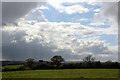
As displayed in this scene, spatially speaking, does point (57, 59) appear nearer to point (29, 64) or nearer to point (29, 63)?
point (29, 63)

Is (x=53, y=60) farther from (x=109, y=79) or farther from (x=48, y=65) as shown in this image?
(x=109, y=79)

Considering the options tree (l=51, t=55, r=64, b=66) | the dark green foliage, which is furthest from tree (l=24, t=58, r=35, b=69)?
tree (l=51, t=55, r=64, b=66)

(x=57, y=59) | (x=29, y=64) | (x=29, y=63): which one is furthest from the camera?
(x=57, y=59)

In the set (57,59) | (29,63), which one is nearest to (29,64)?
(29,63)

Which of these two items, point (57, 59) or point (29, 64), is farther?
point (57, 59)

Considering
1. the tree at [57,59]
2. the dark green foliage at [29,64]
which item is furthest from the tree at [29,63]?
the tree at [57,59]

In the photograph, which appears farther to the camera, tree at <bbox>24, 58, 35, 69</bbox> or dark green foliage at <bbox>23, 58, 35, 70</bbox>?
tree at <bbox>24, 58, 35, 69</bbox>

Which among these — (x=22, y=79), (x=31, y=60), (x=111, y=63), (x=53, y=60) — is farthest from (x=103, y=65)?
(x=22, y=79)

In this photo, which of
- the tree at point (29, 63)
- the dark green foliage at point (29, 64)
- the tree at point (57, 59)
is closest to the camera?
the dark green foliage at point (29, 64)

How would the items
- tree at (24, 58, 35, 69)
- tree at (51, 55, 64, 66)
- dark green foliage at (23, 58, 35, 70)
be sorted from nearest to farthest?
dark green foliage at (23, 58, 35, 70)
tree at (24, 58, 35, 69)
tree at (51, 55, 64, 66)

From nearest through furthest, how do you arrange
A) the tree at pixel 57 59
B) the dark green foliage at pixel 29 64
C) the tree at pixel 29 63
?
the dark green foliage at pixel 29 64, the tree at pixel 29 63, the tree at pixel 57 59

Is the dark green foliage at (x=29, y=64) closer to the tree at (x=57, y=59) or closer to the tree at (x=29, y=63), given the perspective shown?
the tree at (x=29, y=63)

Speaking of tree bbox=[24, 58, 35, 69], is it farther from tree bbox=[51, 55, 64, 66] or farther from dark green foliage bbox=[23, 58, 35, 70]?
tree bbox=[51, 55, 64, 66]

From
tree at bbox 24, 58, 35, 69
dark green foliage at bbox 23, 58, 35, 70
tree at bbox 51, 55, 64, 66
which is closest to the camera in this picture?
dark green foliage at bbox 23, 58, 35, 70
